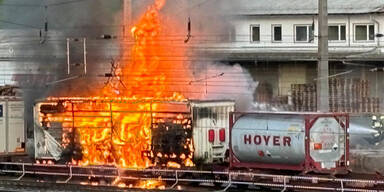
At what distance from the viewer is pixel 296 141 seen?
21062 mm

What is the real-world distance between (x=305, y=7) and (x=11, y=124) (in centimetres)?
1663

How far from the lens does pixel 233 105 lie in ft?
81.0

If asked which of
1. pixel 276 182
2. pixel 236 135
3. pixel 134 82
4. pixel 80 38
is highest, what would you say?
pixel 80 38

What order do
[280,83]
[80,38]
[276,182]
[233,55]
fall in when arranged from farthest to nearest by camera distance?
[280,83] → [233,55] → [80,38] → [276,182]

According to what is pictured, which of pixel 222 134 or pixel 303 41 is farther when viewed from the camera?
pixel 303 41

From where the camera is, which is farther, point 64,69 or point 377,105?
point 377,105

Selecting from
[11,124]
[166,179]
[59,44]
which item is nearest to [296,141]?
[166,179]

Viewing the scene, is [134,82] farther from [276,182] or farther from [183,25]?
[276,182]

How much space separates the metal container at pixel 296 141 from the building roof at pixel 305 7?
45.1 feet

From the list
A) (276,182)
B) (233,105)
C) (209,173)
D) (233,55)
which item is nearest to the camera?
(276,182)

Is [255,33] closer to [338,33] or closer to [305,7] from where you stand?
[305,7]

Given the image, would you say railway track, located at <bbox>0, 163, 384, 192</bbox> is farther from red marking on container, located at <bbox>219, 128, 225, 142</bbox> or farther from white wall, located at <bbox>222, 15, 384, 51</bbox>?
white wall, located at <bbox>222, 15, 384, 51</bbox>

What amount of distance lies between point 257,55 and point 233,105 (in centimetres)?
1223

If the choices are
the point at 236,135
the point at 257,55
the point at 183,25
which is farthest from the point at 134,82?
the point at 257,55
